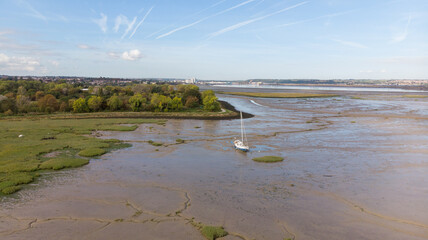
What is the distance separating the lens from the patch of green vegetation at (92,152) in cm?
3154

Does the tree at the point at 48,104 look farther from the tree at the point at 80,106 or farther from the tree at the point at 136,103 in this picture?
the tree at the point at 136,103

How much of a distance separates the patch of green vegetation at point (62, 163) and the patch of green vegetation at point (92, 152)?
2050 mm

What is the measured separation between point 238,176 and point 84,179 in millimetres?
14303

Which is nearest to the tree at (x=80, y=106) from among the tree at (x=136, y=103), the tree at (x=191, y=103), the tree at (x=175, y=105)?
the tree at (x=136, y=103)

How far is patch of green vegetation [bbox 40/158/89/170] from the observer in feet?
87.0

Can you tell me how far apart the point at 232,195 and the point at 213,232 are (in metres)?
5.70

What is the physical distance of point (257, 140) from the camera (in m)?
41.4

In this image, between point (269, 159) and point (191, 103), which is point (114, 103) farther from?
point (269, 159)

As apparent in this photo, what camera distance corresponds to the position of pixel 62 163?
90.2 ft

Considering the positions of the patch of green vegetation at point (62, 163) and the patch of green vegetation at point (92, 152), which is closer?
the patch of green vegetation at point (62, 163)

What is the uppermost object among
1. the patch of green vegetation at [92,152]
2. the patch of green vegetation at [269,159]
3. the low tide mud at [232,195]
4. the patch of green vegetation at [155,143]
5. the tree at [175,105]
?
the tree at [175,105]

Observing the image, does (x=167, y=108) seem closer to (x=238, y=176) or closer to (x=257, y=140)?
(x=257, y=140)

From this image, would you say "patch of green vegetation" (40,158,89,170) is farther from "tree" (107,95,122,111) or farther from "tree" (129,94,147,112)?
"tree" (107,95,122,111)

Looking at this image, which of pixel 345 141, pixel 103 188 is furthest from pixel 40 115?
pixel 345 141
